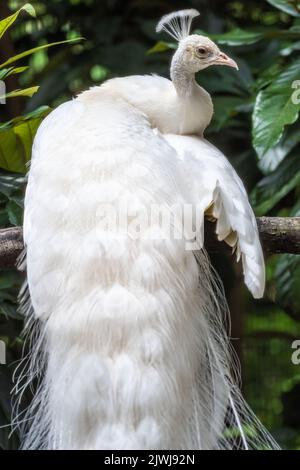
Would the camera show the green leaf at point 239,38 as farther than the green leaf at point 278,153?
Yes

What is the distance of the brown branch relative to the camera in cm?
198

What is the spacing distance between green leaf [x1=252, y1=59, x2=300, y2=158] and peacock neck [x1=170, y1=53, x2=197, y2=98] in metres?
0.25

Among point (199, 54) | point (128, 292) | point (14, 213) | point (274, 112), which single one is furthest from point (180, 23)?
point (128, 292)

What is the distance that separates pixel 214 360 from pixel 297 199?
92 cm

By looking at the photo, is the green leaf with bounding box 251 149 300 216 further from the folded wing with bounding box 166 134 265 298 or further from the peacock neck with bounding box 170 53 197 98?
the folded wing with bounding box 166 134 265 298

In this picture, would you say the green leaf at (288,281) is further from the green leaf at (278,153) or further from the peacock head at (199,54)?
the peacock head at (199,54)

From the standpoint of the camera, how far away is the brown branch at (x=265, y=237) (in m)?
1.98

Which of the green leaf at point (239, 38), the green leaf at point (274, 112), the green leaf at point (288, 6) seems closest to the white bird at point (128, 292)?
the green leaf at point (274, 112)

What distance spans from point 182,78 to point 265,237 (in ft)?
1.69

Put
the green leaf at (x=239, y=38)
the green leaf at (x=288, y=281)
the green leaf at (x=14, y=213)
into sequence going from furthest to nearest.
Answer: the green leaf at (x=239, y=38) < the green leaf at (x=288, y=281) < the green leaf at (x=14, y=213)

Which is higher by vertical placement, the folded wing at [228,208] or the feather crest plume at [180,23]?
the feather crest plume at [180,23]

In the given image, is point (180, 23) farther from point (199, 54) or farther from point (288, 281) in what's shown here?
point (288, 281)

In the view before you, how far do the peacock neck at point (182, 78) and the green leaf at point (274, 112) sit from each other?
25 centimetres

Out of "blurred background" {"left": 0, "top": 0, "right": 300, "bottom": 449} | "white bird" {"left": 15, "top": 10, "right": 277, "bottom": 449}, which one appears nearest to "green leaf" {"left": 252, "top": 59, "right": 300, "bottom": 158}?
"blurred background" {"left": 0, "top": 0, "right": 300, "bottom": 449}
